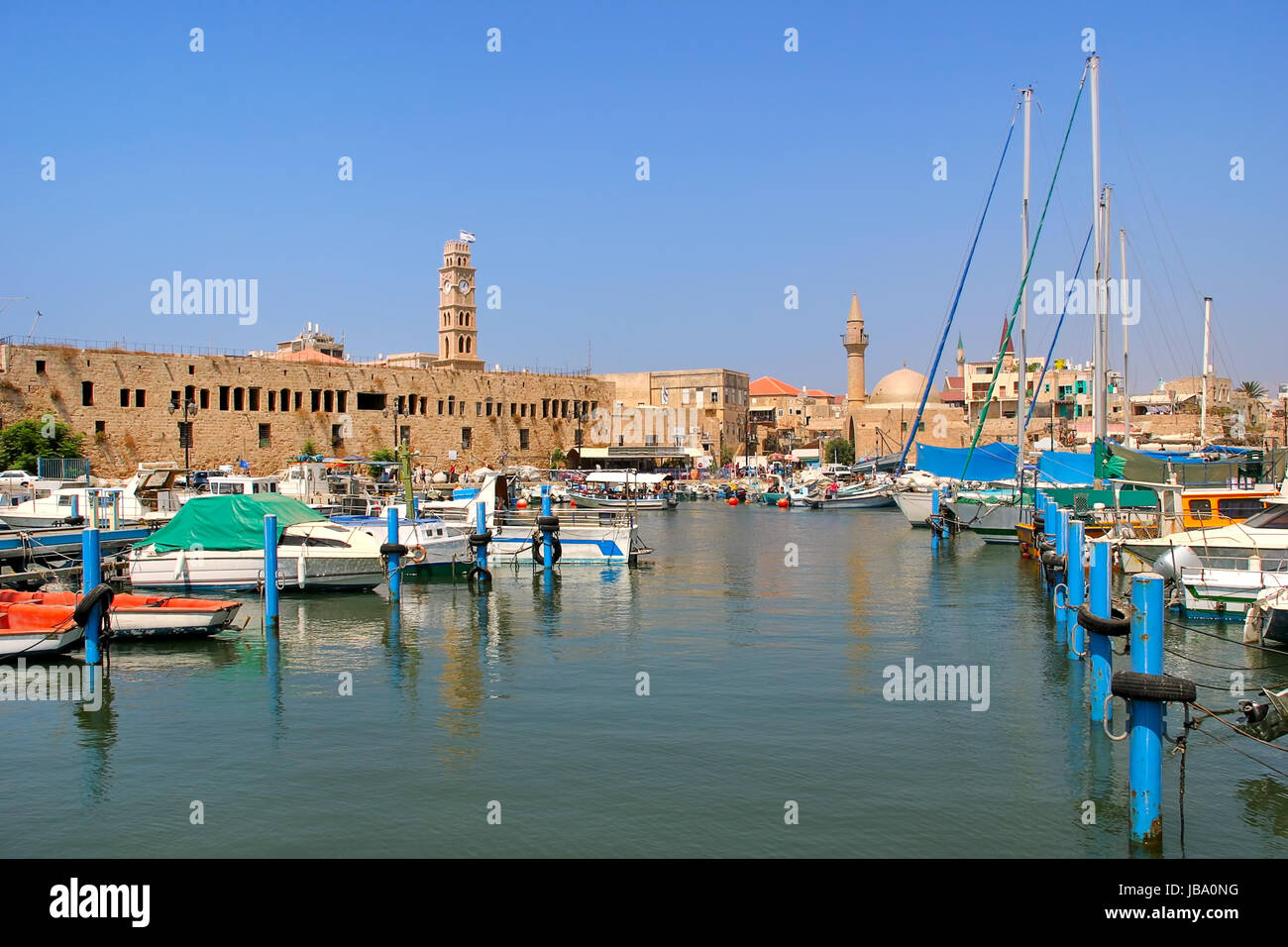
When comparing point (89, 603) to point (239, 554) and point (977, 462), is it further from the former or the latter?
point (977, 462)

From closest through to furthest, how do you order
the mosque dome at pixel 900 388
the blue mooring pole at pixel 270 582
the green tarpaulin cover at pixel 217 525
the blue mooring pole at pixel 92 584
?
the blue mooring pole at pixel 92 584 → the blue mooring pole at pixel 270 582 → the green tarpaulin cover at pixel 217 525 → the mosque dome at pixel 900 388

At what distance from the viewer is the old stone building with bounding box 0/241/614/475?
46.1m

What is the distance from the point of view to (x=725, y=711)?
13.3m

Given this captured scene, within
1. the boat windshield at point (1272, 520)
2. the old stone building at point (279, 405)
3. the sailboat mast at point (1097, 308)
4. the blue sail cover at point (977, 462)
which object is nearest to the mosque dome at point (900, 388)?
the old stone building at point (279, 405)

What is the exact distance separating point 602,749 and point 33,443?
1519 inches

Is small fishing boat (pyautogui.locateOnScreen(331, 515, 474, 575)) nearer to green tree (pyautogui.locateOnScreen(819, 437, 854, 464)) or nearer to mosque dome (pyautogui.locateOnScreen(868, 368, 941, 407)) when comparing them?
green tree (pyautogui.locateOnScreen(819, 437, 854, 464))

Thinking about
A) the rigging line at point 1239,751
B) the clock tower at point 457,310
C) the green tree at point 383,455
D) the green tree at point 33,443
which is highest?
the clock tower at point 457,310

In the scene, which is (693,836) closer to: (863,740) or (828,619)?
(863,740)

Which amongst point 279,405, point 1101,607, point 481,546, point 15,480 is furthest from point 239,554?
point 279,405

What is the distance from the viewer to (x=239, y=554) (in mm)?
22375

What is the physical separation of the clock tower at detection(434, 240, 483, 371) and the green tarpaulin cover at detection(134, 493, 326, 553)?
180ft

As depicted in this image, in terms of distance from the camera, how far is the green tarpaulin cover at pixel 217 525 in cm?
2250

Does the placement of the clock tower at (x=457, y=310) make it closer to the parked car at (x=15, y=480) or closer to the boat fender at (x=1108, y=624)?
the parked car at (x=15, y=480)
